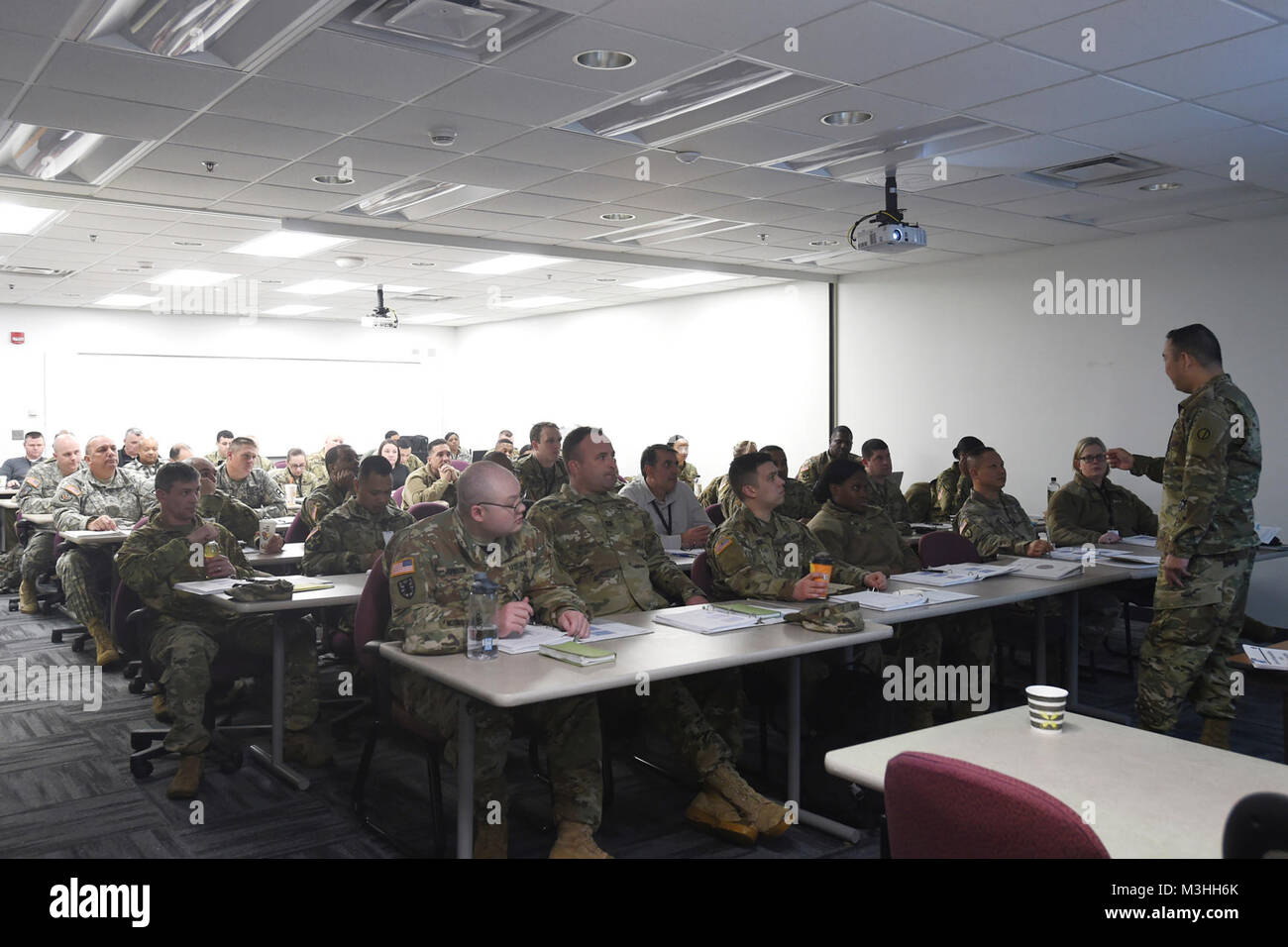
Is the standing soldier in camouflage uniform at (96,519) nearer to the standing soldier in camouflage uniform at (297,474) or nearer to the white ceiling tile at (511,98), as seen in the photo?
the standing soldier in camouflage uniform at (297,474)

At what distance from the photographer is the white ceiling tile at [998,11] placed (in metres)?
3.67

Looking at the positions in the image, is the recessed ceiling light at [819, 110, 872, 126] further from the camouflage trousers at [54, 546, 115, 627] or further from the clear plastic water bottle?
the camouflage trousers at [54, 546, 115, 627]

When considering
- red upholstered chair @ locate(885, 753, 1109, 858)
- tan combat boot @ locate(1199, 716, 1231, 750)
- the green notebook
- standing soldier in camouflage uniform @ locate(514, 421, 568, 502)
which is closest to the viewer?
red upholstered chair @ locate(885, 753, 1109, 858)

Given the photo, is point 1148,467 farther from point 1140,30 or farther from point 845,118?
point 845,118

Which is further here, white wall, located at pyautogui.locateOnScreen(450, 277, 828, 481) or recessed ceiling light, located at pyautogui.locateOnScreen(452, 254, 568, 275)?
white wall, located at pyautogui.locateOnScreen(450, 277, 828, 481)

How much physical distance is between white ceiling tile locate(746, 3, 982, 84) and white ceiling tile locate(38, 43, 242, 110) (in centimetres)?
247

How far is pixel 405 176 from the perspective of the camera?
6336 millimetres

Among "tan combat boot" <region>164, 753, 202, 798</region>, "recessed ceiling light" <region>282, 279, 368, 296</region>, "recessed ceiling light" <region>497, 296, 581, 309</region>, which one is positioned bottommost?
"tan combat boot" <region>164, 753, 202, 798</region>

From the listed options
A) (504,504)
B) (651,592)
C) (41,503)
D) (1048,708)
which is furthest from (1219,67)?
(41,503)

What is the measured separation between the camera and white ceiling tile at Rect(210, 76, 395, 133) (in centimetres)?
461

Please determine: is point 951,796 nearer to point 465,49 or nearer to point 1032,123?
point 465,49

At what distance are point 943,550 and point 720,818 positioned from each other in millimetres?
2154

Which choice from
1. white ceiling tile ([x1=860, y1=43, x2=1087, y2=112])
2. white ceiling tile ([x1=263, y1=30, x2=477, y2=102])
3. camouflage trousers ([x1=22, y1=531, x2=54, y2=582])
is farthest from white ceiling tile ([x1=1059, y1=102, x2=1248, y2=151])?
camouflage trousers ([x1=22, y1=531, x2=54, y2=582])

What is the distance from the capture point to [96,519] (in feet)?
21.7
